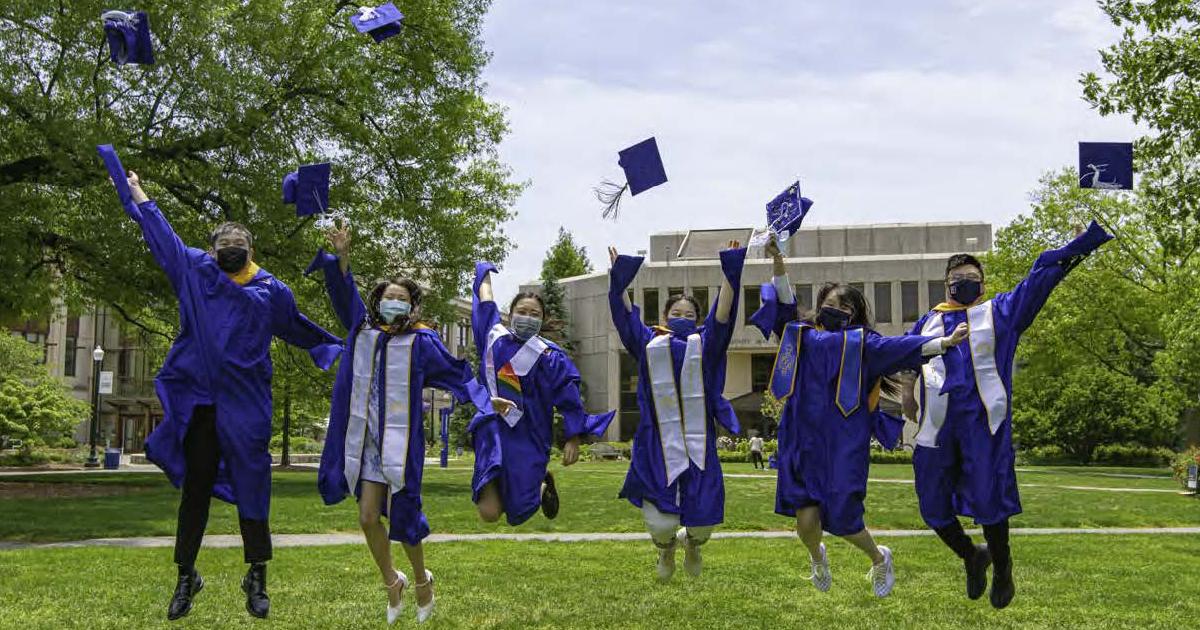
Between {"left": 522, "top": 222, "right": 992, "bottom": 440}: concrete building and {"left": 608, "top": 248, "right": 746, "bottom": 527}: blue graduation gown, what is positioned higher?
{"left": 522, "top": 222, "right": 992, "bottom": 440}: concrete building

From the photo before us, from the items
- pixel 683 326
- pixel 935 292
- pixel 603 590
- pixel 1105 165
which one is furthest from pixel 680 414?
pixel 935 292

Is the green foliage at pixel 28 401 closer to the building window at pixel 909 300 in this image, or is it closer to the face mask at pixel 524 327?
the face mask at pixel 524 327

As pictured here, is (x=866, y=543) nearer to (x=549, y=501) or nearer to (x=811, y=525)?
(x=811, y=525)

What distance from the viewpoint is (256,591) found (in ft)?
22.3

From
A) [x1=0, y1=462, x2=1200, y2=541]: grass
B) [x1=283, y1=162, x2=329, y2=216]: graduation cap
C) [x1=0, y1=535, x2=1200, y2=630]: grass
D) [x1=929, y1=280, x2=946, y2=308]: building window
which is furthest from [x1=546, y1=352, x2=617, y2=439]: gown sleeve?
[x1=929, y1=280, x2=946, y2=308]: building window

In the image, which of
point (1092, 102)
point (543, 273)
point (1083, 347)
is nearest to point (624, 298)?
point (1092, 102)

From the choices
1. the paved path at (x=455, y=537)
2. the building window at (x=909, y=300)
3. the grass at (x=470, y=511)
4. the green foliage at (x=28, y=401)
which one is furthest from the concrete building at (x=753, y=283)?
the paved path at (x=455, y=537)

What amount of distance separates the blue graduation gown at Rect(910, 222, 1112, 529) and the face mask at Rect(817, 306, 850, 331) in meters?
0.72

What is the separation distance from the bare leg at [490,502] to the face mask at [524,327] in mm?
1120

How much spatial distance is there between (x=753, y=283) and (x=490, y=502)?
51.7 m

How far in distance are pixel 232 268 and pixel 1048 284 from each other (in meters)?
5.26

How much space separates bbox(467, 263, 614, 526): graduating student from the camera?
310 inches

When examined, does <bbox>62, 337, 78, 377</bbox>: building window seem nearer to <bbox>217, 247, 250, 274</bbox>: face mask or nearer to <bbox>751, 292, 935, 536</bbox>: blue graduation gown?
<bbox>217, 247, 250, 274</bbox>: face mask

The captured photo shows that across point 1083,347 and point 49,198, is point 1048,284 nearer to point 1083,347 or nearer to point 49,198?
point 49,198
